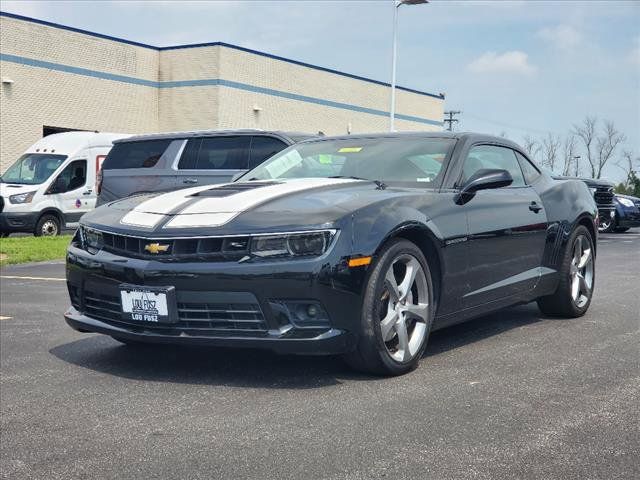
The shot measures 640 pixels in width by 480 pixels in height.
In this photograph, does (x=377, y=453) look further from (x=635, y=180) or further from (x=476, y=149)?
(x=635, y=180)

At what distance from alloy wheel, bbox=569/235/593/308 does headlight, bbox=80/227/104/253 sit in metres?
3.53

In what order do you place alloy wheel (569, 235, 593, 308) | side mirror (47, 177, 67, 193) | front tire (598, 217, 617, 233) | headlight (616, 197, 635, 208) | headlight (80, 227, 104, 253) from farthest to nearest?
headlight (616, 197, 635, 208)
front tire (598, 217, 617, 233)
side mirror (47, 177, 67, 193)
alloy wheel (569, 235, 593, 308)
headlight (80, 227, 104, 253)

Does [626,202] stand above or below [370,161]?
below

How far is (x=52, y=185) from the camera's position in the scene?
17.6m

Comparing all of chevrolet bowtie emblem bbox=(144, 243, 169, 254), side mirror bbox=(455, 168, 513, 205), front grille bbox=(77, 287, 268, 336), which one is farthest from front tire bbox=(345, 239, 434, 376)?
chevrolet bowtie emblem bbox=(144, 243, 169, 254)

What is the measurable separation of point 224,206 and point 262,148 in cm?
704

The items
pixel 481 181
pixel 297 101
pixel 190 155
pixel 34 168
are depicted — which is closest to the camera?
pixel 481 181

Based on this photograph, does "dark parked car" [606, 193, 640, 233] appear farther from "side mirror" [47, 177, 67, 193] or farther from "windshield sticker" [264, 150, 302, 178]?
"windshield sticker" [264, 150, 302, 178]

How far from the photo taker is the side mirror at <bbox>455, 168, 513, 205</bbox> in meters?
5.03

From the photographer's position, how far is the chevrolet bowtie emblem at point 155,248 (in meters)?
4.29

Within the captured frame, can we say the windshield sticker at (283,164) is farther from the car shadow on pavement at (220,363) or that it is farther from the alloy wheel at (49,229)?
the alloy wheel at (49,229)

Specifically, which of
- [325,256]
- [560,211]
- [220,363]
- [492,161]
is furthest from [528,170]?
[220,363]

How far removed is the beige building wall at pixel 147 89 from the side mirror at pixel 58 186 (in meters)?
10.8

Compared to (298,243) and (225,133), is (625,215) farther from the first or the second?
(298,243)
